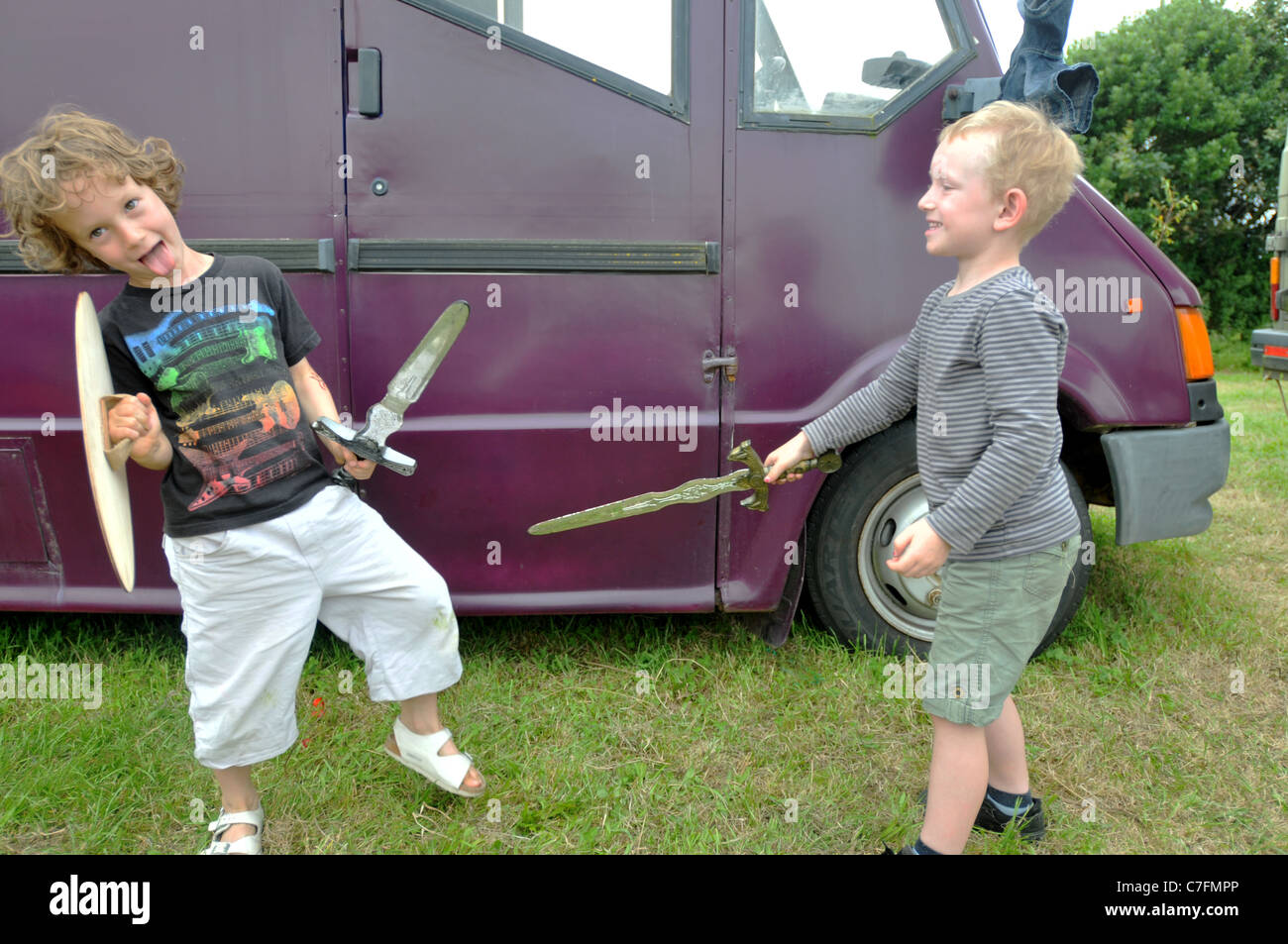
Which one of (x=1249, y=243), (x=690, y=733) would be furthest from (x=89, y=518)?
(x=1249, y=243)

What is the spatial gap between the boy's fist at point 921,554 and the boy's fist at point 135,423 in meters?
1.37

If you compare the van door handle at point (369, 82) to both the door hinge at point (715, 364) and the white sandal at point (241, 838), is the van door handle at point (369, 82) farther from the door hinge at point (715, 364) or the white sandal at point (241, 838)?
the white sandal at point (241, 838)

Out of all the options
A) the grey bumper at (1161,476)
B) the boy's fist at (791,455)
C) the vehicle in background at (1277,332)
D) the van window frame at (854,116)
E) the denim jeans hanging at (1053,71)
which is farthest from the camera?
the vehicle in background at (1277,332)

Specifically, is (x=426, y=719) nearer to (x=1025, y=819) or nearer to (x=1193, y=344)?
(x=1025, y=819)

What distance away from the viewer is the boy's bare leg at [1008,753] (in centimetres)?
199

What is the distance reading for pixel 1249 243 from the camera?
13141mm

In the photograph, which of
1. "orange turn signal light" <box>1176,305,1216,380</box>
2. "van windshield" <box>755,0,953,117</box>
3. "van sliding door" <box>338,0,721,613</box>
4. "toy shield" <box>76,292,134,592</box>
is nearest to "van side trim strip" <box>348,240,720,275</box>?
"van sliding door" <box>338,0,721,613</box>

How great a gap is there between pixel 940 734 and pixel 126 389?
1.74 m

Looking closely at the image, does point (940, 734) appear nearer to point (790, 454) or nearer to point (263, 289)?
point (790, 454)

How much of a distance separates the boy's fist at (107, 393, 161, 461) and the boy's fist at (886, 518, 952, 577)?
1.37 metres

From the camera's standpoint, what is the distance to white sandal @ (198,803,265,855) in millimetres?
1955

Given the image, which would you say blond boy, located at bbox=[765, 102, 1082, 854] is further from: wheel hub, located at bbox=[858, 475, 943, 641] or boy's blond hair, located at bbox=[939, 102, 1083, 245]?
wheel hub, located at bbox=[858, 475, 943, 641]

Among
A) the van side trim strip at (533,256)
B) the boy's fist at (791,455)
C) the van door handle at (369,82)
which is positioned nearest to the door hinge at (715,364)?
the van side trim strip at (533,256)
